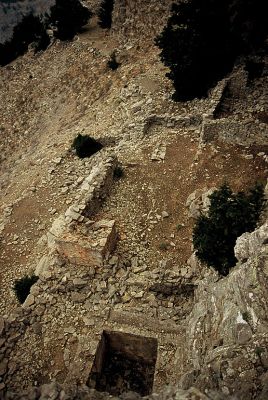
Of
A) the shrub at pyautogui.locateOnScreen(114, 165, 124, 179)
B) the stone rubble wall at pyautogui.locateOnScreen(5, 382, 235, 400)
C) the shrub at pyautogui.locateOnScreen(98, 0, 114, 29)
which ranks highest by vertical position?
the stone rubble wall at pyautogui.locateOnScreen(5, 382, 235, 400)

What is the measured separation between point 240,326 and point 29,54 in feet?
108

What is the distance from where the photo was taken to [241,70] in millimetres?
20375

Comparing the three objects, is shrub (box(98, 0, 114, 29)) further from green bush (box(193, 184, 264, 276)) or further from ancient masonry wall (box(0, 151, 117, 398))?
green bush (box(193, 184, 264, 276))

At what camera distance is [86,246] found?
1273 centimetres

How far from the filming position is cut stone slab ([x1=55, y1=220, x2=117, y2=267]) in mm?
12734

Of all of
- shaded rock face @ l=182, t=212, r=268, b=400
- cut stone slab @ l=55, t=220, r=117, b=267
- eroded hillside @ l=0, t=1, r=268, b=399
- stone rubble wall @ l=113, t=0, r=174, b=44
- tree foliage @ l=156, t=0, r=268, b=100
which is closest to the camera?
shaded rock face @ l=182, t=212, r=268, b=400

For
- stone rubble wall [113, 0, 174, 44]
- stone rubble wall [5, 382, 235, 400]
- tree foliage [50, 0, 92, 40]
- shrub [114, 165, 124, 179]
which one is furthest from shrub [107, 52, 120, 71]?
stone rubble wall [5, 382, 235, 400]

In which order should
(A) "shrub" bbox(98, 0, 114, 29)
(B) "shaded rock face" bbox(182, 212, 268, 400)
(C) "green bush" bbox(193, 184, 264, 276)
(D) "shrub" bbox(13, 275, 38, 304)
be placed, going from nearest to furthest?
1. (B) "shaded rock face" bbox(182, 212, 268, 400)
2. (C) "green bush" bbox(193, 184, 264, 276)
3. (D) "shrub" bbox(13, 275, 38, 304)
4. (A) "shrub" bbox(98, 0, 114, 29)

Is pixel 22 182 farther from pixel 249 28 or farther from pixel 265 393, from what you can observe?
pixel 265 393

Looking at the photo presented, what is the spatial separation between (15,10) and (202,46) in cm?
8382

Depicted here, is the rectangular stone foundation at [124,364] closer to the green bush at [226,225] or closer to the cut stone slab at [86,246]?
the cut stone slab at [86,246]

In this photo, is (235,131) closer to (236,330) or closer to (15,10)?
(236,330)

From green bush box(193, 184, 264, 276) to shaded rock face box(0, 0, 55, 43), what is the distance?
8525cm

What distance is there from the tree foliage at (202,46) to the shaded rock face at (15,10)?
2880 inches
